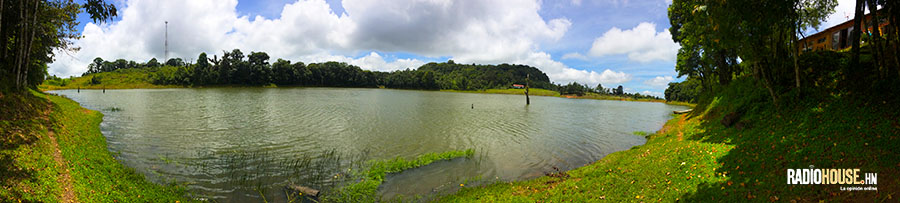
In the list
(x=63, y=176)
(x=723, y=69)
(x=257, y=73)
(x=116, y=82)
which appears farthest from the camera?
(x=257, y=73)

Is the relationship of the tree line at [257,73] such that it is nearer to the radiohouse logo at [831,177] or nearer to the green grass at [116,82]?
the green grass at [116,82]

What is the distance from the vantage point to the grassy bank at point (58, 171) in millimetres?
8391

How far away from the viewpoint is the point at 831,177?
7957 mm

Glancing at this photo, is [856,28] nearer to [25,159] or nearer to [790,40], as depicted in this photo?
[790,40]

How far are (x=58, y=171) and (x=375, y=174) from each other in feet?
33.2

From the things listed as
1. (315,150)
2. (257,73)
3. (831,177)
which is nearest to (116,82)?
(257,73)

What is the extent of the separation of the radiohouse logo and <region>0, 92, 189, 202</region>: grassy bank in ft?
60.6

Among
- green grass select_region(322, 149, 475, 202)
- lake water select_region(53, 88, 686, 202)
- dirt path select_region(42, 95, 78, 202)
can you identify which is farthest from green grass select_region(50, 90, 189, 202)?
green grass select_region(322, 149, 475, 202)

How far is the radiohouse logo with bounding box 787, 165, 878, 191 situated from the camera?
7.40 meters

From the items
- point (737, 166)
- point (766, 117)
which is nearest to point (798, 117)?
point (766, 117)

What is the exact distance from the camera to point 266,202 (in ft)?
35.1

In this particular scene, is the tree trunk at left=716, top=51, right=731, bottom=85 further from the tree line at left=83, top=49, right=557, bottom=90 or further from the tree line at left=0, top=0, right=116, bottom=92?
the tree line at left=83, top=49, right=557, bottom=90

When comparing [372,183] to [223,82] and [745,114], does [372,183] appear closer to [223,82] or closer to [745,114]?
[745,114]

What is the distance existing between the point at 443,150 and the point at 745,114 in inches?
666
